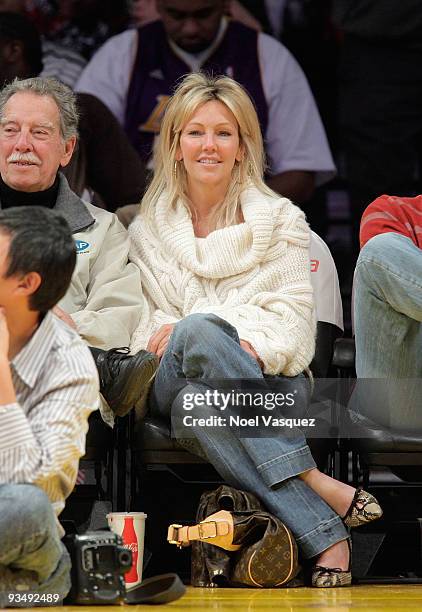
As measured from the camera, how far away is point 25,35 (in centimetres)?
504

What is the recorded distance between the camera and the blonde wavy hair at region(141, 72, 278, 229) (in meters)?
3.87

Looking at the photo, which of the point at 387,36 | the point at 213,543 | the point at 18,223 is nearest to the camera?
the point at 18,223

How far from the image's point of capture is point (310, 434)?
347cm

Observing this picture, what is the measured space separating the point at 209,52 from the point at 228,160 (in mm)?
1305

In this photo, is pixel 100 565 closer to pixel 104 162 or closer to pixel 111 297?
pixel 111 297

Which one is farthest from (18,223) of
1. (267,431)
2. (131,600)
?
(267,431)

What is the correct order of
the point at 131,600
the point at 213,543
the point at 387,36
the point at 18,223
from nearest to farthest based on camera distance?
the point at 18,223 < the point at 131,600 < the point at 213,543 < the point at 387,36

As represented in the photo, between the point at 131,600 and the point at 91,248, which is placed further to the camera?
the point at 91,248

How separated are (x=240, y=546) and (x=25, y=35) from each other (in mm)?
2560

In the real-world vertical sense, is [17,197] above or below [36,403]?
above

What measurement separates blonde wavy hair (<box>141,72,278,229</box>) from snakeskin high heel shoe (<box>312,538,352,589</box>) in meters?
1.08

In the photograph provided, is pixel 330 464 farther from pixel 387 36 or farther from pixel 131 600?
pixel 387 36

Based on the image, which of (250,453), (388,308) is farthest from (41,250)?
(388,308)

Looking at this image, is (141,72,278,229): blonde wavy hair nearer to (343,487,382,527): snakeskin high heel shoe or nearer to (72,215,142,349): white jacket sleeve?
(72,215,142,349): white jacket sleeve
